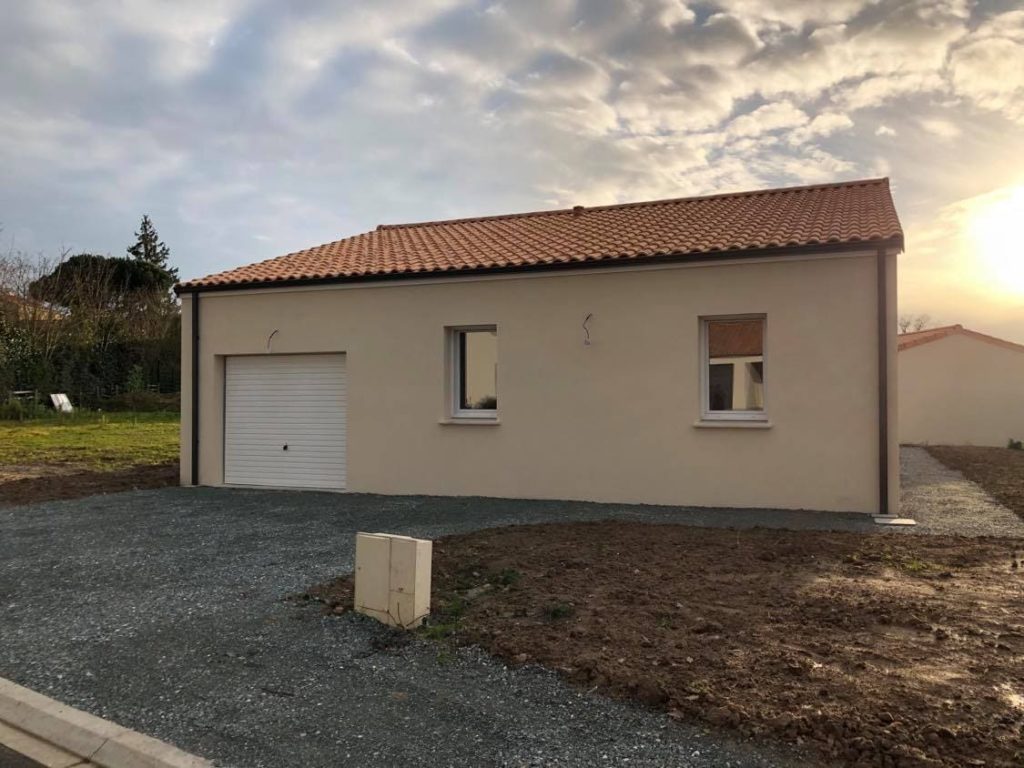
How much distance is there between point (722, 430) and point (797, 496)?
1.27 metres

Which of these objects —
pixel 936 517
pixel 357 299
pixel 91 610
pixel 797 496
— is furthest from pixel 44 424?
pixel 936 517

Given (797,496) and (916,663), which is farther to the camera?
(797,496)

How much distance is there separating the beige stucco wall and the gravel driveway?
147 inches

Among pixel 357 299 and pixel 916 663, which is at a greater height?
pixel 357 299

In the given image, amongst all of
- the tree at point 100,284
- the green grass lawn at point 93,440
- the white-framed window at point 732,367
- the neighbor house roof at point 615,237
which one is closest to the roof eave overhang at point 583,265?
the neighbor house roof at point 615,237

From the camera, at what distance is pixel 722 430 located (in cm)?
966

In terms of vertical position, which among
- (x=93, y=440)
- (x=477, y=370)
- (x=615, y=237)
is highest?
(x=615, y=237)

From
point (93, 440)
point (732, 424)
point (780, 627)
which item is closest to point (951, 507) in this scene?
point (732, 424)

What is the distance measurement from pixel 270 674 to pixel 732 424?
706 cm

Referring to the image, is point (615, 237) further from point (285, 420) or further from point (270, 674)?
point (270, 674)

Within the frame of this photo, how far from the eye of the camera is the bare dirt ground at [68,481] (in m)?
10.8

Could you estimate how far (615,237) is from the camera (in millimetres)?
11625

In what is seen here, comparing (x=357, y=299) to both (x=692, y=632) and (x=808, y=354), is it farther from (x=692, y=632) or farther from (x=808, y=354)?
(x=692, y=632)

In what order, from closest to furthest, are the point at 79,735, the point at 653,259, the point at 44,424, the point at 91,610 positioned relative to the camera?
1. the point at 79,735
2. the point at 91,610
3. the point at 653,259
4. the point at 44,424
